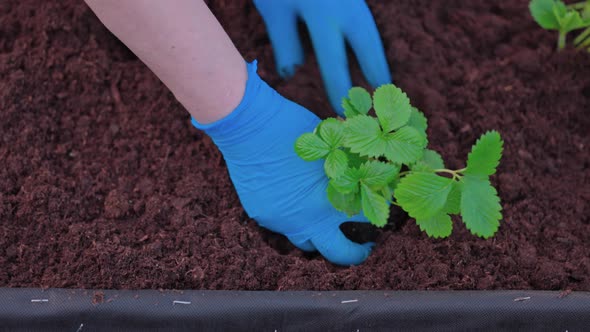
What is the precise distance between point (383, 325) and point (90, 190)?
0.74 meters

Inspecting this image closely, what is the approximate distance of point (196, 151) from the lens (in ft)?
4.86

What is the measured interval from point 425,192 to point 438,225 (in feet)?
0.33

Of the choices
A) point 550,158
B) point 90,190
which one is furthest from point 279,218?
point 550,158

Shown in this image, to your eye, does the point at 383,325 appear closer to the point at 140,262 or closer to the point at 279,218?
the point at 279,218

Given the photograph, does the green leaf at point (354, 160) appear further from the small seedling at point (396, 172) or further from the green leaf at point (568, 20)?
the green leaf at point (568, 20)

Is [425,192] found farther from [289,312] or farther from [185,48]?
[185,48]

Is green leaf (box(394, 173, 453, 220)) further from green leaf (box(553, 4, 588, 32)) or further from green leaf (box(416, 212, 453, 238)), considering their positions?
green leaf (box(553, 4, 588, 32))

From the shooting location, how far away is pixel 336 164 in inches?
45.2

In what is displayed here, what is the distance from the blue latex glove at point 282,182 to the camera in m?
1.33

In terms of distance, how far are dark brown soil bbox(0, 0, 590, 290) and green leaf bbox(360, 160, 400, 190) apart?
19 centimetres

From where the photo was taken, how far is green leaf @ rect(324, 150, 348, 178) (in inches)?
44.9

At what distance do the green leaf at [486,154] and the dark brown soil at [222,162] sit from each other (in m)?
0.22

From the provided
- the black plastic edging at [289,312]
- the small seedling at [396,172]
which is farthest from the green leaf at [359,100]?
the black plastic edging at [289,312]

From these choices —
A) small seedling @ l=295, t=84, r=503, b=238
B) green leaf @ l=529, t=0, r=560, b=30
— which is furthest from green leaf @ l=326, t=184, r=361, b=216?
green leaf @ l=529, t=0, r=560, b=30
